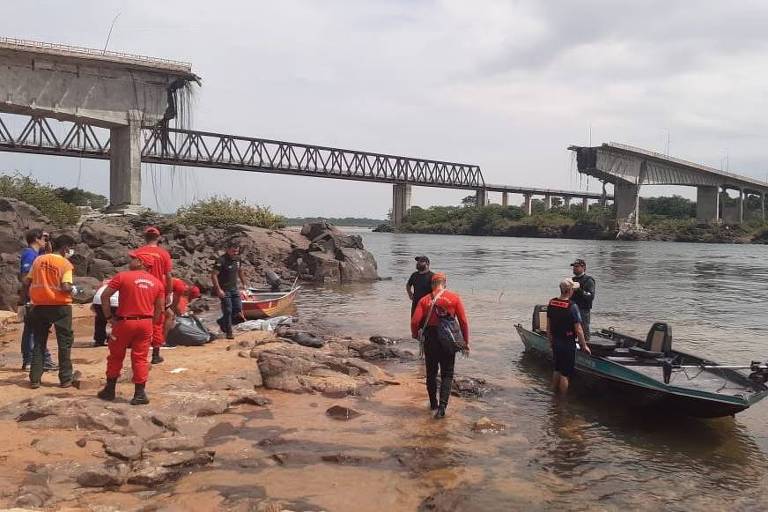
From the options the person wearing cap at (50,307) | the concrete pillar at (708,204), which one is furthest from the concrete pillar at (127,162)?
the concrete pillar at (708,204)

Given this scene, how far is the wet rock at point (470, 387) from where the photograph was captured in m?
9.36

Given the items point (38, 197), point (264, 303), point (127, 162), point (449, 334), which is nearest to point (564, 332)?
point (449, 334)

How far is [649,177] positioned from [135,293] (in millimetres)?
95109

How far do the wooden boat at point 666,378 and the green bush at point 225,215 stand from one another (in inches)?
973

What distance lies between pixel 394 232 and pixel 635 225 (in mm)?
44028

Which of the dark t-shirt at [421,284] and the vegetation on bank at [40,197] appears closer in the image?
the dark t-shirt at [421,284]

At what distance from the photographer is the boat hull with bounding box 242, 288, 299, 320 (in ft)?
49.2

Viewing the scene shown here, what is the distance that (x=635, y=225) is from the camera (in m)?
97.2

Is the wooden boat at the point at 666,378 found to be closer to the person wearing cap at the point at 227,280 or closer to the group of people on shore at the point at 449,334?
the group of people on shore at the point at 449,334

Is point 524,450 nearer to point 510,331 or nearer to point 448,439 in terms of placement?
point 448,439

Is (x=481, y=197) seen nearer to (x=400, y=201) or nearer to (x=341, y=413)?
(x=400, y=201)

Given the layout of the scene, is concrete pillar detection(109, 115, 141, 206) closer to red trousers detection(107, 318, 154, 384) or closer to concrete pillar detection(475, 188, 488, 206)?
red trousers detection(107, 318, 154, 384)

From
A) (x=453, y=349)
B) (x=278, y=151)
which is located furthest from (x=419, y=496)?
(x=278, y=151)

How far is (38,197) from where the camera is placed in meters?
24.3
